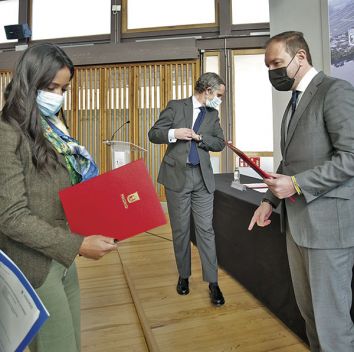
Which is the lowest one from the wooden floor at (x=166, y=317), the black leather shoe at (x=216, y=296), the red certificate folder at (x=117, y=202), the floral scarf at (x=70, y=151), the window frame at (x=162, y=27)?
the wooden floor at (x=166, y=317)

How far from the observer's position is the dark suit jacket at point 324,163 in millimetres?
1009

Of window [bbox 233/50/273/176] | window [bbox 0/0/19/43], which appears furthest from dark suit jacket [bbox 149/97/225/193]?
window [bbox 0/0/19/43]

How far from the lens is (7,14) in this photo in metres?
5.78

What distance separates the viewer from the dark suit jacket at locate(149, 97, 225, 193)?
215 centimetres

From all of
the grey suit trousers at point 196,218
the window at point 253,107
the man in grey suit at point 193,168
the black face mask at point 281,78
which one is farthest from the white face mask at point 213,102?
the window at point 253,107

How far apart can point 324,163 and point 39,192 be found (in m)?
0.93

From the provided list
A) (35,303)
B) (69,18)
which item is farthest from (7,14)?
(35,303)

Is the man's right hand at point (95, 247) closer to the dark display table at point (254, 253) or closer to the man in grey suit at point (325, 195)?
the man in grey suit at point (325, 195)

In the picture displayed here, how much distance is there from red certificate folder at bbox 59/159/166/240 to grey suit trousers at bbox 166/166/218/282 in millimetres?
1310

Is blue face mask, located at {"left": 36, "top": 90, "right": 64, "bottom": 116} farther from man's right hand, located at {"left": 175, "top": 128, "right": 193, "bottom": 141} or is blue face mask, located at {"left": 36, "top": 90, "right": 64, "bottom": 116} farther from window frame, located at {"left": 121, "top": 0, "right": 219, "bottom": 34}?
window frame, located at {"left": 121, "top": 0, "right": 219, "bottom": 34}

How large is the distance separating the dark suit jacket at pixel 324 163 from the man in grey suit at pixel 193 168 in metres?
1.05

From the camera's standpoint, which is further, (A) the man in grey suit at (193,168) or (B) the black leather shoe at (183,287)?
(B) the black leather shoe at (183,287)

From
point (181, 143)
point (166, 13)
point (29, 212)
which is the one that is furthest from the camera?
point (166, 13)

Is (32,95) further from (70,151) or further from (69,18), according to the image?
(69,18)
